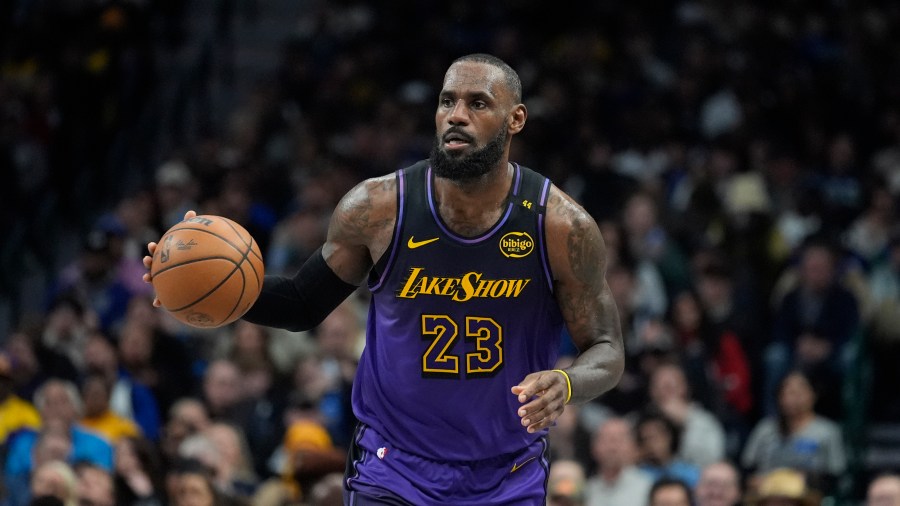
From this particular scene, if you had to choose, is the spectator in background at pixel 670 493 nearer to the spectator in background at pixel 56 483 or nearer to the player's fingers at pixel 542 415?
the spectator in background at pixel 56 483

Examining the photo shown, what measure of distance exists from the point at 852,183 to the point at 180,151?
731cm

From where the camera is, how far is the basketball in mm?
5523

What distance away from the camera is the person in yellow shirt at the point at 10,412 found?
1080 centimetres

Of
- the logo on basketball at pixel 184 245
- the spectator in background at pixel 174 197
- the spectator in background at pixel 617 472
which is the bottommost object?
the spectator in background at pixel 617 472

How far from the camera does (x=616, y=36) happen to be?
650 inches

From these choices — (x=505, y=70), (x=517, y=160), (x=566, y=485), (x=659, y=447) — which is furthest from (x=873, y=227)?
(x=505, y=70)

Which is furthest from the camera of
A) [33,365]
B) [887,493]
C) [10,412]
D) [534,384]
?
[33,365]

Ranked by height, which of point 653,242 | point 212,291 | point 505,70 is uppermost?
point 505,70

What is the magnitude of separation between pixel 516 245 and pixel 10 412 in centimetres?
639

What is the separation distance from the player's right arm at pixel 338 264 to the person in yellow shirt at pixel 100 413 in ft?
17.1

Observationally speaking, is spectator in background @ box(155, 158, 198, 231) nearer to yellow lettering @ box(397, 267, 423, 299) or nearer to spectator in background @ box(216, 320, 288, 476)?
spectator in background @ box(216, 320, 288, 476)

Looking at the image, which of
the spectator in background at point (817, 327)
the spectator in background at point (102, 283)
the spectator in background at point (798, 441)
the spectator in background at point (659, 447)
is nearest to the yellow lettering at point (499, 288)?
the spectator in background at point (659, 447)

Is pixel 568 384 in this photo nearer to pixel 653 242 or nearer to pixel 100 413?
pixel 100 413

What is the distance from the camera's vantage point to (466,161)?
5.64 meters
